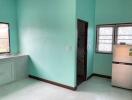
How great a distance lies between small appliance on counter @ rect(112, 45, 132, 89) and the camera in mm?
3508

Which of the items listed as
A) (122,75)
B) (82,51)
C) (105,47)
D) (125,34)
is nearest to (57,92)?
(82,51)

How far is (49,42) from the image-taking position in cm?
395

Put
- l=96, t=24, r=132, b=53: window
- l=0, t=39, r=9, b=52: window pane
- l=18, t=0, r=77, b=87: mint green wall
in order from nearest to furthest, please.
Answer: l=18, t=0, r=77, b=87: mint green wall
l=96, t=24, r=132, b=53: window
l=0, t=39, r=9, b=52: window pane

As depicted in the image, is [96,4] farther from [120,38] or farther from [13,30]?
[13,30]

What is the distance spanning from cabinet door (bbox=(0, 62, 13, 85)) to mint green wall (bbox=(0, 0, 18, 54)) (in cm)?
94

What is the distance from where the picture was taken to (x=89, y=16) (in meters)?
4.25

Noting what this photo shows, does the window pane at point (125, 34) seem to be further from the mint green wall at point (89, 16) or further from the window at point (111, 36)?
the mint green wall at point (89, 16)

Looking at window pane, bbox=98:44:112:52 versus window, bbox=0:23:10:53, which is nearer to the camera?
window, bbox=0:23:10:53

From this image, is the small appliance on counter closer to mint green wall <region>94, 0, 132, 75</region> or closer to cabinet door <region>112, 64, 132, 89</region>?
cabinet door <region>112, 64, 132, 89</region>

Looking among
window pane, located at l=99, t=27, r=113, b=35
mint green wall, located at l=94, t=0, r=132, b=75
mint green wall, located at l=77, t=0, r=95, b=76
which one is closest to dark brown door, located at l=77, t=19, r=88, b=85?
mint green wall, located at l=77, t=0, r=95, b=76

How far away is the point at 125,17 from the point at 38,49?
315 centimetres

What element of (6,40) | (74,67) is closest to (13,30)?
(6,40)

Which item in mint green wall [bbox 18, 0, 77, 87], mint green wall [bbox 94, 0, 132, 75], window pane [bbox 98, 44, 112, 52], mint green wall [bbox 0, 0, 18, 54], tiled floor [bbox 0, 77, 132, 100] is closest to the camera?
tiled floor [bbox 0, 77, 132, 100]

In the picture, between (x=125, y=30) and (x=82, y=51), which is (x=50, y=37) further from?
(x=125, y=30)
